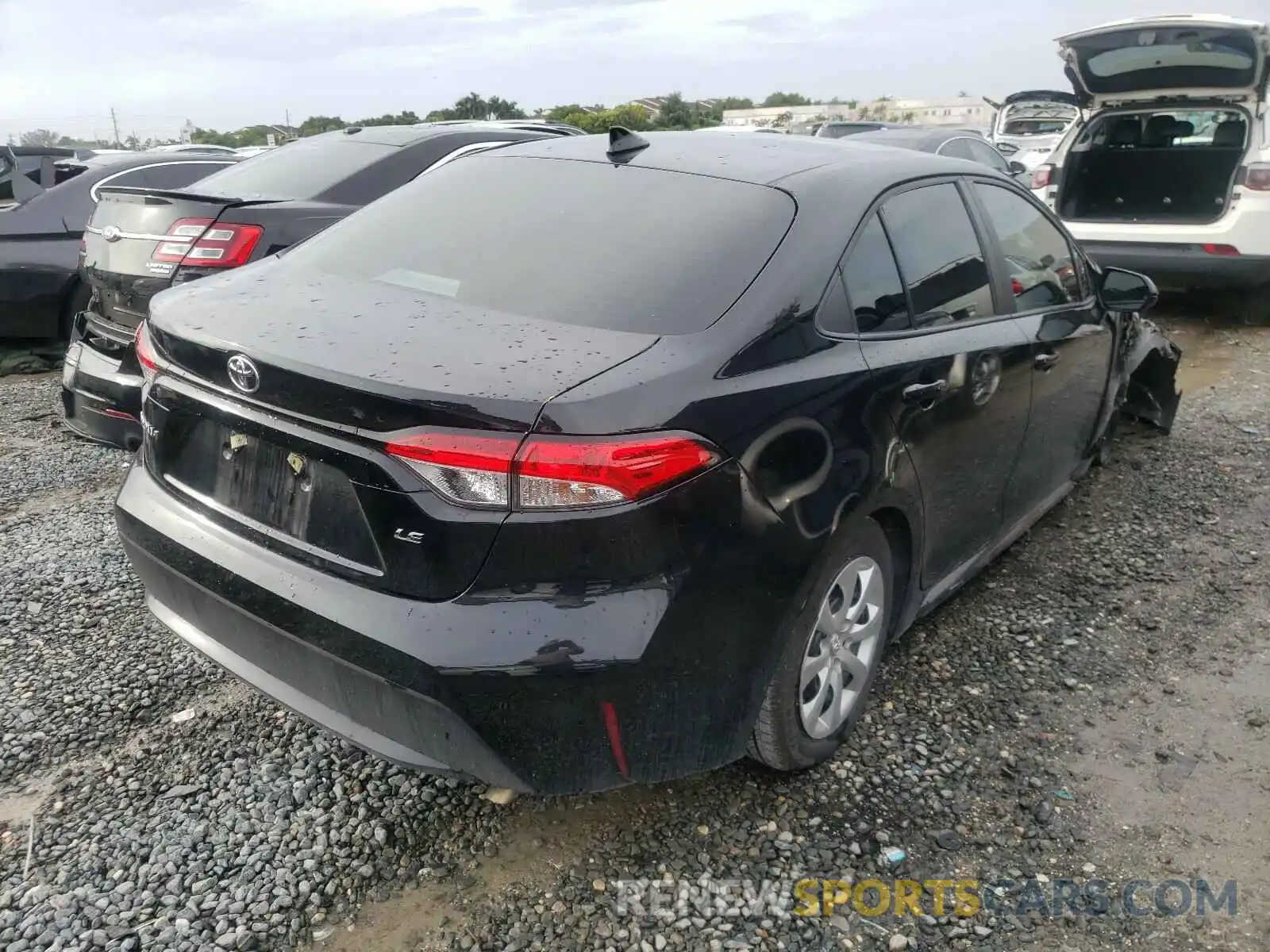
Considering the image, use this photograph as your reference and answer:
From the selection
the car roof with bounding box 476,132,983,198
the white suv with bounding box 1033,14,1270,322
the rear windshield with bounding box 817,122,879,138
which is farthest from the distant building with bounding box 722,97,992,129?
the car roof with bounding box 476,132,983,198

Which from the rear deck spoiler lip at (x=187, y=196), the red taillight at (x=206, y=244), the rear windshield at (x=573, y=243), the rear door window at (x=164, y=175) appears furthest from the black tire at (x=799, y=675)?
the rear door window at (x=164, y=175)

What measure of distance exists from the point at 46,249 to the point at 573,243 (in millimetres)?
5367

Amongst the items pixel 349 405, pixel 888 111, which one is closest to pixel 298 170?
pixel 349 405

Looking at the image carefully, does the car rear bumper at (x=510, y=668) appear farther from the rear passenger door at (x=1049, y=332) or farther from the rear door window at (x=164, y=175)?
the rear door window at (x=164, y=175)

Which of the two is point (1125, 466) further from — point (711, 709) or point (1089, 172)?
point (1089, 172)

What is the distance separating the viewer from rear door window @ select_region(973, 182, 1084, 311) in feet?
10.7

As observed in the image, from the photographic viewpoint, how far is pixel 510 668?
6.11 feet

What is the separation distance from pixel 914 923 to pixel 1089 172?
7.94 meters

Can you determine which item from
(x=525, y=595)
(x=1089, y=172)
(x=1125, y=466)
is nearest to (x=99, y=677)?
(x=525, y=595)

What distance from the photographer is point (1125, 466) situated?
4.96 meters

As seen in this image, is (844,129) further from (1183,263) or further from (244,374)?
(244,374)

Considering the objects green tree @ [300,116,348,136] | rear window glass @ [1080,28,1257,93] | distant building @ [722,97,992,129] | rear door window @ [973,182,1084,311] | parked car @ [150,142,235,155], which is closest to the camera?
rear door window @ [973,182,1084,311]

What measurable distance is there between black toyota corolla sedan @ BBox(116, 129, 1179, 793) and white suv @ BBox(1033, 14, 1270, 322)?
5212 millimetres

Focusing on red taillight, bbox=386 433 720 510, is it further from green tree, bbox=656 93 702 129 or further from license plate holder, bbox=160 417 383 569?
green tree, bbox=656 93 702 129
